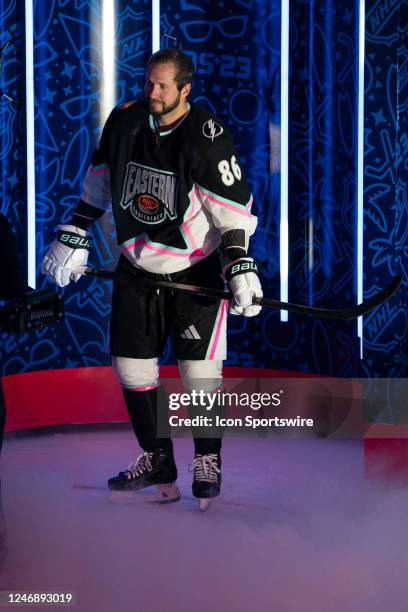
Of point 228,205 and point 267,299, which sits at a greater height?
point 228,205

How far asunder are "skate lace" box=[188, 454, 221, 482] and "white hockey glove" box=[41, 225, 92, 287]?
2.23ft

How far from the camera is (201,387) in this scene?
254 cm

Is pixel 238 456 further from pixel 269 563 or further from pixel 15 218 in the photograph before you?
pixel 15 218

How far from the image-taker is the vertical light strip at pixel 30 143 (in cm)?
350

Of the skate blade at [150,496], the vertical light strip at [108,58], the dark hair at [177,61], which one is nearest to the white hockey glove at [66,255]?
the dark hair at [177,61]

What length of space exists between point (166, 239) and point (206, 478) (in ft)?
2.39

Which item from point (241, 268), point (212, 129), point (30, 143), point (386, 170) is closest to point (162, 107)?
point (212, 129)

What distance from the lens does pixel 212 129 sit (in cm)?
241

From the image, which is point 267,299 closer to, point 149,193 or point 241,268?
point 241,268

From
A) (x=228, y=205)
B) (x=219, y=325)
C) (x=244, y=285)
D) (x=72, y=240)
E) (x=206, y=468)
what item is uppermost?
(x=228, y=205)

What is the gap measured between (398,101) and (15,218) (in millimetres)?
1682

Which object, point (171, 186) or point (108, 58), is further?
point (108, 58)

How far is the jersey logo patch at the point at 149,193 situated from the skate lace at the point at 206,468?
74cm

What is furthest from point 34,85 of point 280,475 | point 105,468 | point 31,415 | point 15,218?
point 280,475
